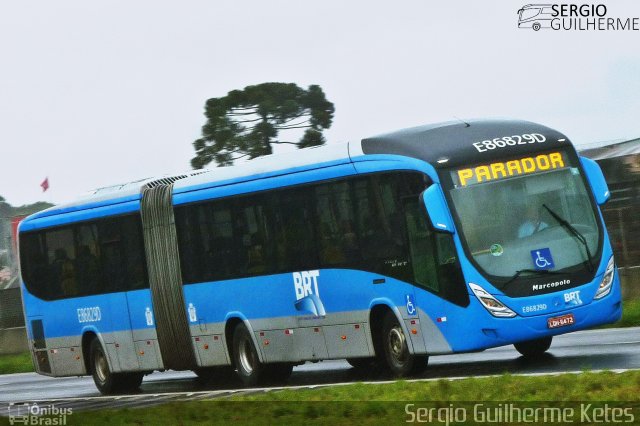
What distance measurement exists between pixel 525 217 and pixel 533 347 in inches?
94.0

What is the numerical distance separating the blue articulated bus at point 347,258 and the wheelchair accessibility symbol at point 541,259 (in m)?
0.02

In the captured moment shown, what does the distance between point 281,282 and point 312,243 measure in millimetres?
925

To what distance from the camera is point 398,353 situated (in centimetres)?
1848

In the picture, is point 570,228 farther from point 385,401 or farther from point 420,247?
point 385,401

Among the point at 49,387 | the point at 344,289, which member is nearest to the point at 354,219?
the point at 344,289

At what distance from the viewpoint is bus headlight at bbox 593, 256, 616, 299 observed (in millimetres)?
17484

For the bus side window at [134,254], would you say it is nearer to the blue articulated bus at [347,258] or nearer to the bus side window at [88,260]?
the blue articulated bus at [347,258]

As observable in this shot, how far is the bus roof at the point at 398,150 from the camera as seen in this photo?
58.9 feet

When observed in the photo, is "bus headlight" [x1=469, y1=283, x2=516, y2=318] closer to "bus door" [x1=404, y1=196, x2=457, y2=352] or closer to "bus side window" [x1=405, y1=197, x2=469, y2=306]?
"bus side window" [x1=405, y1=197, x2=469, y2=306]

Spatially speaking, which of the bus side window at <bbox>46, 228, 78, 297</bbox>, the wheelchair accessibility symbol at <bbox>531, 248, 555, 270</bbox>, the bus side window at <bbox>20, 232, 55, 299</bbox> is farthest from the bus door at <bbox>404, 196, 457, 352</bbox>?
the bus side window at <bbox>20, 232, 55, 299</bbox>

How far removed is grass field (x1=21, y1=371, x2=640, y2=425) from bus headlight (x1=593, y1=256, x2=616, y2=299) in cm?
287

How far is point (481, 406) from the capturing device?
12.4 metres

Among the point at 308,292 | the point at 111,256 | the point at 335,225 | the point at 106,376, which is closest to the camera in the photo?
the point at 335,225

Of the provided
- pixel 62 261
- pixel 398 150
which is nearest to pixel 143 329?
pixel 62 261
